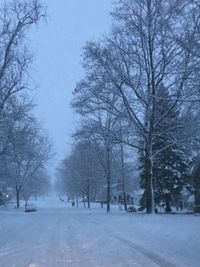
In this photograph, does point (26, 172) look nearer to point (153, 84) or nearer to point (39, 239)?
point (153, 84)

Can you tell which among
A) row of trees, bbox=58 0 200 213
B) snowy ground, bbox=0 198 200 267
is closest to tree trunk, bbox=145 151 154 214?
row of trees, bbox=58 0 200 213

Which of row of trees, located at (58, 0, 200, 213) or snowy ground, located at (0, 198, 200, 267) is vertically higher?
row of trees, located at (58, 0, 200, 213)

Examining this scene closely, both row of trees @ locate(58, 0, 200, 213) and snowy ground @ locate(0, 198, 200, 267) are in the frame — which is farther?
row of trees @ locate(58, 0, 200, 213)

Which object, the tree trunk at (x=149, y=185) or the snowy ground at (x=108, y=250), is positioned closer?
the snowy ground at (x=108, y=250)

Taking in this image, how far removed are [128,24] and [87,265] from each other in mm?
26532

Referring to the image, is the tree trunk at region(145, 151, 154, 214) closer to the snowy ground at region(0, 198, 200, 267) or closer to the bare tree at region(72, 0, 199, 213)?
the bare tree at region(72, 0, 199, 213)

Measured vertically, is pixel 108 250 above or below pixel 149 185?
below

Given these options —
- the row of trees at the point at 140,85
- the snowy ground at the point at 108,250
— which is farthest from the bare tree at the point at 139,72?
the snowy ground at the point at 108,250

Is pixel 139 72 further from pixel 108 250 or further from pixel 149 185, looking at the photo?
pixel 108 250

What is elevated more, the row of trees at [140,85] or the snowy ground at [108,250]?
the row of trees at [140,85]

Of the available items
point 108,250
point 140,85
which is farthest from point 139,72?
point 108,250

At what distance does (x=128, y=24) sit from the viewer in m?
37.4

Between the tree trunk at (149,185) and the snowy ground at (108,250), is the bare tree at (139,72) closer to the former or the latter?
the tree trunk at (149,185)

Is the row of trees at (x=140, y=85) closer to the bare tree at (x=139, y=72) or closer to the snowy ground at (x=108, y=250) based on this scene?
the bare tree at (x=139, y=72)
